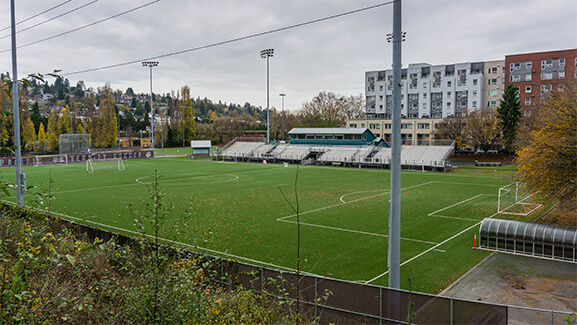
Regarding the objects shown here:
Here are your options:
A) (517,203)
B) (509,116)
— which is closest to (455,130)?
(509,116)

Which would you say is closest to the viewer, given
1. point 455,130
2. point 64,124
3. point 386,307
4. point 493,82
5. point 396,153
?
point 396,153

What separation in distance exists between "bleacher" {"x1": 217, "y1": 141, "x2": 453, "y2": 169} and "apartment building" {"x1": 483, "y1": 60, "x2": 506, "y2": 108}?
42723mm

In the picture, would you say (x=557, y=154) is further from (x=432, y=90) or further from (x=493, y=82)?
(x=432, y=90)

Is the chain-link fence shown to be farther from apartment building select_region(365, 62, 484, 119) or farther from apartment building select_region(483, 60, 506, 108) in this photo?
apartment building select_region(483, 60, 506, 108)

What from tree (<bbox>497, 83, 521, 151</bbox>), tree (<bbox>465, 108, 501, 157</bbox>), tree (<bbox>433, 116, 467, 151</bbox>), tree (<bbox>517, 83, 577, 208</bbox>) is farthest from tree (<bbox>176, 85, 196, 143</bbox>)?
tree (<bbox>517, 83, 577, 208</bbox>)

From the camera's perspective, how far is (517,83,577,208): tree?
1988cm

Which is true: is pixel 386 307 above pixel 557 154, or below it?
below

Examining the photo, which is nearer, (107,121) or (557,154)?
(557,154)

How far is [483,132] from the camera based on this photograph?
68875 mm

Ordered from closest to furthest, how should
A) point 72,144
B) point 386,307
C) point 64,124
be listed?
point 386,307 → point 72,144 → point 64,124

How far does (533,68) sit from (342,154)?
4479 cm

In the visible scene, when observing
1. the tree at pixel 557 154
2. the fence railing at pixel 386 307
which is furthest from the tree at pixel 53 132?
the tree at pixel 557 154

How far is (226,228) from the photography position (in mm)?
22562

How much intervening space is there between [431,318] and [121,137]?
412 ft
